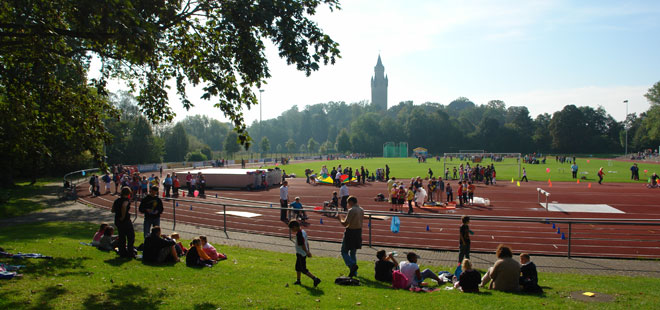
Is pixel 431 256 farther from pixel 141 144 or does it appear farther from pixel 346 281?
pixel 141 144

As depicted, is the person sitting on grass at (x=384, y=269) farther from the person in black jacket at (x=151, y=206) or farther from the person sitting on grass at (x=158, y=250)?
the person in black jacket at (x=151, y=206)

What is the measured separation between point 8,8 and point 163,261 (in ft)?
18.9

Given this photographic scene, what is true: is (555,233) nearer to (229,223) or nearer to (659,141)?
(229,223)

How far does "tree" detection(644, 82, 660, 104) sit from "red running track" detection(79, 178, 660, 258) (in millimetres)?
98441

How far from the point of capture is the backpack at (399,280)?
7.75 metres

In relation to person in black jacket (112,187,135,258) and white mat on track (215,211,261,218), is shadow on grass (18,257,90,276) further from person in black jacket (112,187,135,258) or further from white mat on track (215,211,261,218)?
white mat on track (215,211,261,218)

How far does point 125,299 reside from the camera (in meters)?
6.13

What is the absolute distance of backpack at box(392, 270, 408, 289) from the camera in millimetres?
7754

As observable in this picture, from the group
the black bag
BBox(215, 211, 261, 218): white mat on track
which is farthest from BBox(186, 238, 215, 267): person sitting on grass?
BBox(215, 211, 261, 218): white mat on track

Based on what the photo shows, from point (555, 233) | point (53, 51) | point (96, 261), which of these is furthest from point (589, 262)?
point (53, 51)

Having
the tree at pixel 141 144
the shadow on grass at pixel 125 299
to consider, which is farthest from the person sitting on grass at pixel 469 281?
the tree at pixel 141 144

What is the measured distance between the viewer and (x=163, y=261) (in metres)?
8.78

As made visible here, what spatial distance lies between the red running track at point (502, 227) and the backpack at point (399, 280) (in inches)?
164

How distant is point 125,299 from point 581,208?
22.0 m
